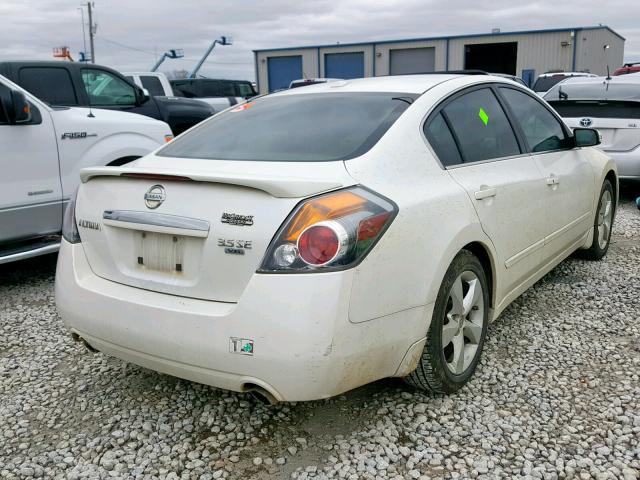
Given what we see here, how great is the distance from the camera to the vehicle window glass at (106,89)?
7.57 m

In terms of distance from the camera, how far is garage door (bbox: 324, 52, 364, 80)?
4119 cm

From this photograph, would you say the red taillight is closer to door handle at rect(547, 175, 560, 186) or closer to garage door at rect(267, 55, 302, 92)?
door handle at rect(547, 175, 560, 186)

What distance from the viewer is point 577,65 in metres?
36.1

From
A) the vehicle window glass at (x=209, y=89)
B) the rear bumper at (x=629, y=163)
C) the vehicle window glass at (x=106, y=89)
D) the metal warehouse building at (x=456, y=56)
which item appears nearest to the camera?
the vehicle window glass at (x=106, y=89)

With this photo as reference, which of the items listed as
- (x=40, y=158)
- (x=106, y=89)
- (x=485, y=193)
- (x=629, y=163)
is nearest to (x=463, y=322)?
(x=485, y=193)

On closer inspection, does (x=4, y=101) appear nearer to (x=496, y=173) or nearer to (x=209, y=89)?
(x=496, y=173)

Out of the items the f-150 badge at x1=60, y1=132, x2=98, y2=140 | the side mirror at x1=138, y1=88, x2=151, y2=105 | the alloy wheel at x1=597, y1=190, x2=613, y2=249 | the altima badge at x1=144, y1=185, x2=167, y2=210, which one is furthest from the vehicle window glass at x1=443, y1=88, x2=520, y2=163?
the side mirror at x1=138, y1=88, x2=151, y2=105

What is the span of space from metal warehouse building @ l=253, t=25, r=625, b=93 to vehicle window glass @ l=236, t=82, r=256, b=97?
18596 millimetres

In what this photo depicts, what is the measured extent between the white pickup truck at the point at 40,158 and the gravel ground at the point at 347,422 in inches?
50.3

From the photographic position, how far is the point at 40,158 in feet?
17.0

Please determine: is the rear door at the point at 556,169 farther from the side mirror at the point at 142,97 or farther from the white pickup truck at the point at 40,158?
the side mirror at the point at 142,97

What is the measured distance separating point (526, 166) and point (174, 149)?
81.2 inches

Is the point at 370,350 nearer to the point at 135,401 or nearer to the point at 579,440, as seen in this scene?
the point at 579,440

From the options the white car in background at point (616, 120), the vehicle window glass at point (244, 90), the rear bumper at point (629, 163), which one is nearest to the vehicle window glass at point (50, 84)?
the white car in background at point (616, 120)
